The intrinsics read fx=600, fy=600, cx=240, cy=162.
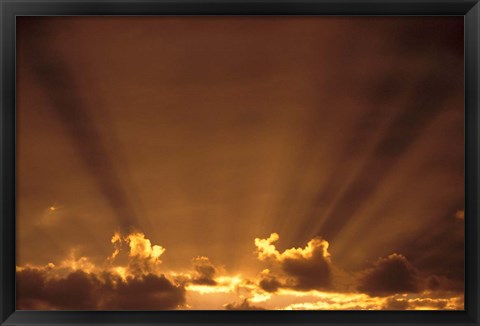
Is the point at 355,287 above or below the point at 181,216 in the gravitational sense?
below

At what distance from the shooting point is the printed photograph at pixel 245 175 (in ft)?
7.14

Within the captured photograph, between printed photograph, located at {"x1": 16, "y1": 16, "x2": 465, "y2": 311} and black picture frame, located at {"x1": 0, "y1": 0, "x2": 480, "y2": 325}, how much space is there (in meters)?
0.03

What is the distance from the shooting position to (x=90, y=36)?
86.2 inches

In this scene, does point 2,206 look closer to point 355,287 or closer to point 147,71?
point 147,71

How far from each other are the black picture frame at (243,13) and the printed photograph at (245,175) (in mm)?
30

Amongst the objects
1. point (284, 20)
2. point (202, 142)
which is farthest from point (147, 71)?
point (284, 20)

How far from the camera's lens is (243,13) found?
7.14 ft

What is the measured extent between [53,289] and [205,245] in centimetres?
57

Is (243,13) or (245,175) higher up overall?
(243,13)

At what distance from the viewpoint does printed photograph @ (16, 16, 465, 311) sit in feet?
7.14

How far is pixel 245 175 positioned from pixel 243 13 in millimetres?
588

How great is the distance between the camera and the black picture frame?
2.17 metres

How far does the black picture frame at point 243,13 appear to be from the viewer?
217cm

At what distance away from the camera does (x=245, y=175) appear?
2.19m
